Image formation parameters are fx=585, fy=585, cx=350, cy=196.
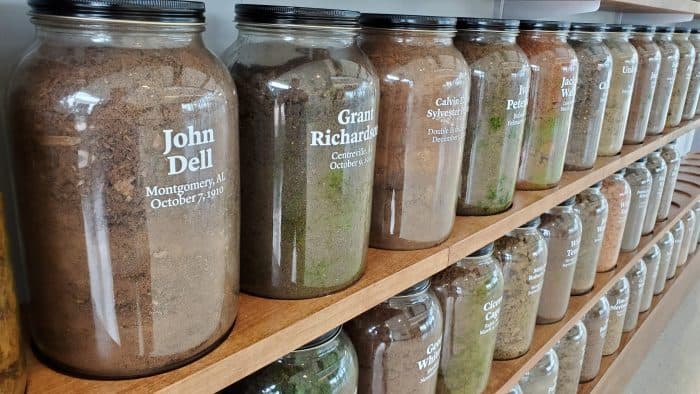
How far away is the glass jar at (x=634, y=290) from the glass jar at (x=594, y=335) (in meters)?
0.29

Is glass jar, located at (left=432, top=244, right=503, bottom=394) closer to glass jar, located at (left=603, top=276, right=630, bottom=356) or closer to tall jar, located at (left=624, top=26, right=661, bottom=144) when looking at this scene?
tall jar, located at (left=624, top=26, right=661, bottom=144)

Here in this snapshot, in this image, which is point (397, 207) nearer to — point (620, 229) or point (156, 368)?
point (156, 368)

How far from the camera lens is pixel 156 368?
587mm

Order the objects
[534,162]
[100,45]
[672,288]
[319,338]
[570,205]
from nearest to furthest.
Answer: [100,45]
[319,338]
[534,162]
[570,205]
[672,288]

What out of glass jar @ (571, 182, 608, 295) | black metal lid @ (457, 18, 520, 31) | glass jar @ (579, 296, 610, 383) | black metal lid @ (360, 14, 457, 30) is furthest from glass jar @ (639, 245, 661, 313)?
black metal lid @ (360, 14, 457, 30)

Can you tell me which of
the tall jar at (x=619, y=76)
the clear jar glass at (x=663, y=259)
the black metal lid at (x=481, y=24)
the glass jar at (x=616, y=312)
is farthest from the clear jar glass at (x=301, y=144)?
the clear jar glass at (x=663, y=259)

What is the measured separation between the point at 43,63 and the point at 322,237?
359 mm

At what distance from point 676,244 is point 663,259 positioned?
245 mm

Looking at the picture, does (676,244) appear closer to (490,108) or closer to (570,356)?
(570,356)

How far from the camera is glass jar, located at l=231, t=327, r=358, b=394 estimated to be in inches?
31.2

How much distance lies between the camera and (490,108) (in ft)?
3.34

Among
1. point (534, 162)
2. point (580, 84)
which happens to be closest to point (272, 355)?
point (534, 162)

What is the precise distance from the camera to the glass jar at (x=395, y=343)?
37.3 inches

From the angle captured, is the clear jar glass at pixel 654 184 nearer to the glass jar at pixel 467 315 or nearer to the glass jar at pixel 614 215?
the glass jar at pixel 614 215
